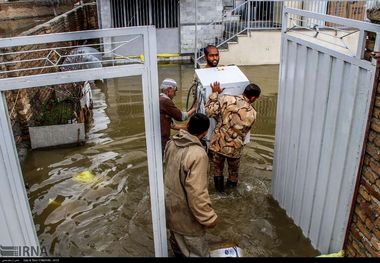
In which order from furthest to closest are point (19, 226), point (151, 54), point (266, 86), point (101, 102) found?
point (266, 86)
point (101, 102)
point (19, 226)
point (151, 54)

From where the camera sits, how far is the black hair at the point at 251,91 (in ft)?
14.7

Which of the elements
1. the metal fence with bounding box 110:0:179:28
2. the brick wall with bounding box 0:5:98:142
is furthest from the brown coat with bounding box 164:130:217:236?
the metal fence with bounding box 110:0:179:28

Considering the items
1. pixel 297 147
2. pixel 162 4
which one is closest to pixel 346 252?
pixel 297 147

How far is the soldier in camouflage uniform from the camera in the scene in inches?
175

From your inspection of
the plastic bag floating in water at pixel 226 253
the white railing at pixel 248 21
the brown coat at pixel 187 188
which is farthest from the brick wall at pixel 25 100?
the white railing at pixel 248 21

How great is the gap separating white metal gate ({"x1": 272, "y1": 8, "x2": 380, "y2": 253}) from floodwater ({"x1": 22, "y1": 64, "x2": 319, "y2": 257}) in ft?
1.33

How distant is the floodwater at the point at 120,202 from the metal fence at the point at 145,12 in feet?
22.3

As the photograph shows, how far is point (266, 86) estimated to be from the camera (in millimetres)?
10539

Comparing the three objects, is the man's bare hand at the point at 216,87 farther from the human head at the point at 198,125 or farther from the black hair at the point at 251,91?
the human head at the point at 198,125

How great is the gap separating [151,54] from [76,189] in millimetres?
3302

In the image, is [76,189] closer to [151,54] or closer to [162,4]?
[151,54]

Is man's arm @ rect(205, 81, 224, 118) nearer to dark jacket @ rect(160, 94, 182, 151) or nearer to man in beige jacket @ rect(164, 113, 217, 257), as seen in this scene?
dark jacket @ rect(160, 94, 182, 151)

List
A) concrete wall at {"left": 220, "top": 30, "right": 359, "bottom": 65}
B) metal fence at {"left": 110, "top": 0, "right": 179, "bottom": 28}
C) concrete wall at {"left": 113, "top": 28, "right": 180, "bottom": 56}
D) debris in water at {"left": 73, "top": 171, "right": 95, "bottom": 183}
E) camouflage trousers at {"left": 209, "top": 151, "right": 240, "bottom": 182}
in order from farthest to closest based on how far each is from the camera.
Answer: concrete wall at {"left": 113, "top": 28, "right": 180, "bottom": 56} → metal fence at {"left": 110, "top": 0, "right": 179, "bottom": 28} → concrete wall at {"left": 220, "top": 30, "right": 359, "bottom": 65} → debris in water at {"left": 73, "top": 171, "right": 95, "bottom": 183} → camouflage trousers at {"left": 209, "top": 151, "right": 240, "bottom": 182}

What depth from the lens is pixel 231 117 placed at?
4.48m
